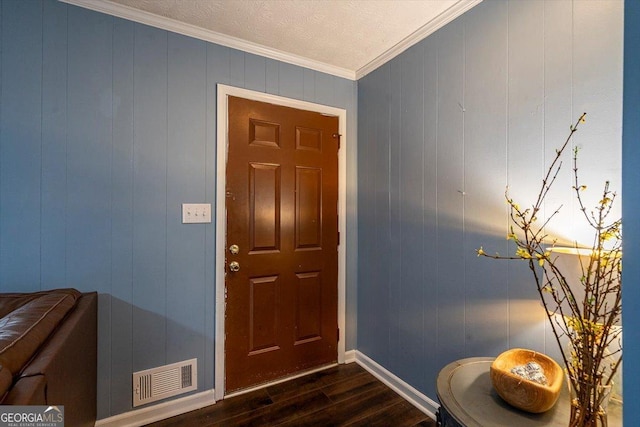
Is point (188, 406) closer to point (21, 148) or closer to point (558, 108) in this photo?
point (21, 148)

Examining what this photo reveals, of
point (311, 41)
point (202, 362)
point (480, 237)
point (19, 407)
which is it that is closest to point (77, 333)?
point (19, 407)

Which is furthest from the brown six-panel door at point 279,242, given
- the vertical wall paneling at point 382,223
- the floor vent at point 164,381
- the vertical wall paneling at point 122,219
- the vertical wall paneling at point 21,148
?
the vertical wall paneling at point 21,148

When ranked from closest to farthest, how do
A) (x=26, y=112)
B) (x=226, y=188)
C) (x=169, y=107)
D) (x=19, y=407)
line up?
1. (x=19, y=407)
2. (x=26, y=112)
3. (x=169, y=107)
4. (x=226, y=188)

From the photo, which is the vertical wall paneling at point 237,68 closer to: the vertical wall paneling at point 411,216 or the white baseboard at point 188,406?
the vertical wall paneling at point 411,216

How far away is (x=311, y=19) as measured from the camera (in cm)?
174

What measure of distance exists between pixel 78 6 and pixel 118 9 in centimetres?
19

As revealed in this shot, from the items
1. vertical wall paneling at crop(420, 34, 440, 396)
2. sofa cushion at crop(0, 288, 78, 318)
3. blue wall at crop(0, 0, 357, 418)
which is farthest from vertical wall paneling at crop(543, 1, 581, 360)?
sofa cushion at crop(0, 288, 78, 318)

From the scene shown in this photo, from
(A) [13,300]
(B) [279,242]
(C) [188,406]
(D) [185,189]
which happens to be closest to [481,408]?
(B) [279,242]

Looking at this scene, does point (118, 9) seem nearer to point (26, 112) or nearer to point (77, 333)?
point (26, 112)

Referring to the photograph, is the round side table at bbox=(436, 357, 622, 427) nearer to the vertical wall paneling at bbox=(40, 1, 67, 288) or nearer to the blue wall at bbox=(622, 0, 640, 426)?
the blue wall at bbox=(622, 0, 640, 426)

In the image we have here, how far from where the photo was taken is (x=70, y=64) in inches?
61.1

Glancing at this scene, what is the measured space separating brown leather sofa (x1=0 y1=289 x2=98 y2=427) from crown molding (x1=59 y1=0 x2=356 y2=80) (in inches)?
62.2

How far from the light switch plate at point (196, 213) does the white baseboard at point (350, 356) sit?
5.18 ft

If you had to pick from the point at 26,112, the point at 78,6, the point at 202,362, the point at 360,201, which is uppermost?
the point at 78,6
